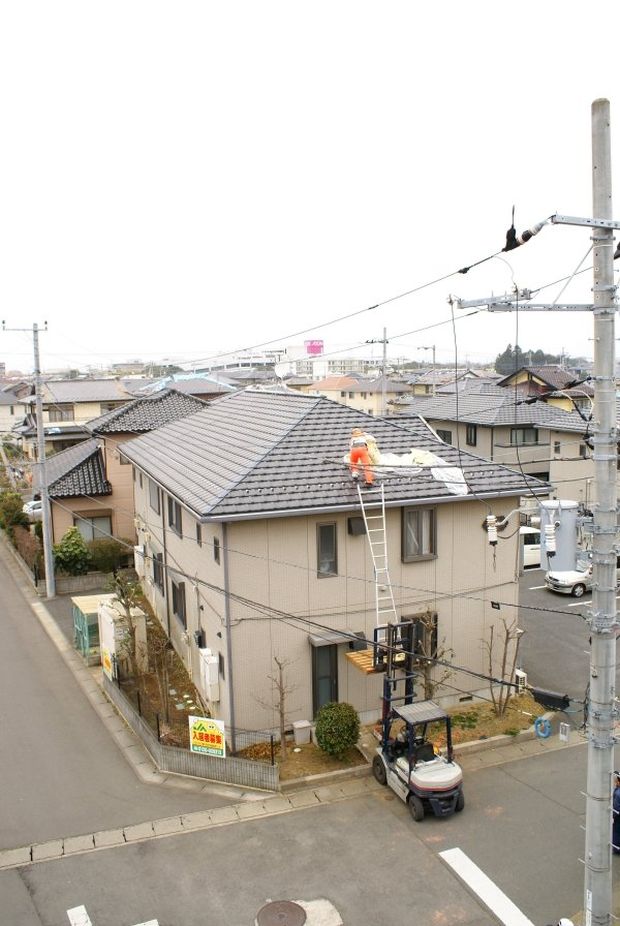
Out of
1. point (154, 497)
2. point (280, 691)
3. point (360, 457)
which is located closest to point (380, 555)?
point (360, 457)

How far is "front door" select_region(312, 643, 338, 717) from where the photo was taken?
1575 cm

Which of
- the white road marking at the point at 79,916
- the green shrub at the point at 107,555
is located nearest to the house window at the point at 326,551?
the white road marking at the point at 79,916

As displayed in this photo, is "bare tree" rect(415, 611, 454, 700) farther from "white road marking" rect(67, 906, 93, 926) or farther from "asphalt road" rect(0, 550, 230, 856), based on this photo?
"white road marking" rect(67, 906, 93, 926)

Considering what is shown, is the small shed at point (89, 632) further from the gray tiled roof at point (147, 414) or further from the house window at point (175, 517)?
the gray tiled roof at point (147, 414)

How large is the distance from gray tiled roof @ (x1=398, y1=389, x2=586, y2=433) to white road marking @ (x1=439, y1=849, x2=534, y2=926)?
79.2 ft

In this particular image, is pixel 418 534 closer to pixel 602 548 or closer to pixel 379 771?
pixel 379 771

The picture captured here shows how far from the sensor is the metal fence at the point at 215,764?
13988mm

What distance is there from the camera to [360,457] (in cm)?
1609

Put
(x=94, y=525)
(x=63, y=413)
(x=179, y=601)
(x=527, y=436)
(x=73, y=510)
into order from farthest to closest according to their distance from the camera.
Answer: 1. (x=63, y=413)
2. (x=527, y=436)
3. (x=73, y=510)
4. (x=94, y=525)
5. (x=179, y=601)

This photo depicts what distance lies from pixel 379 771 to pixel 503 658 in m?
4.19

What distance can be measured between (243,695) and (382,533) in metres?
4.41

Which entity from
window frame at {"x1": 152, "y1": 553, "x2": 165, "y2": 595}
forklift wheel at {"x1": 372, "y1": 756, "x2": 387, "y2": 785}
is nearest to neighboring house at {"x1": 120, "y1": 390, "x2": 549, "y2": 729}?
forklift wheel at {"x1": 372, "y1": 756, "x2": 387, "y2": 785}

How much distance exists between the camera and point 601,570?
A: 879cm

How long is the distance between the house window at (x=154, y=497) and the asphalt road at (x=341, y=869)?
11140mm
